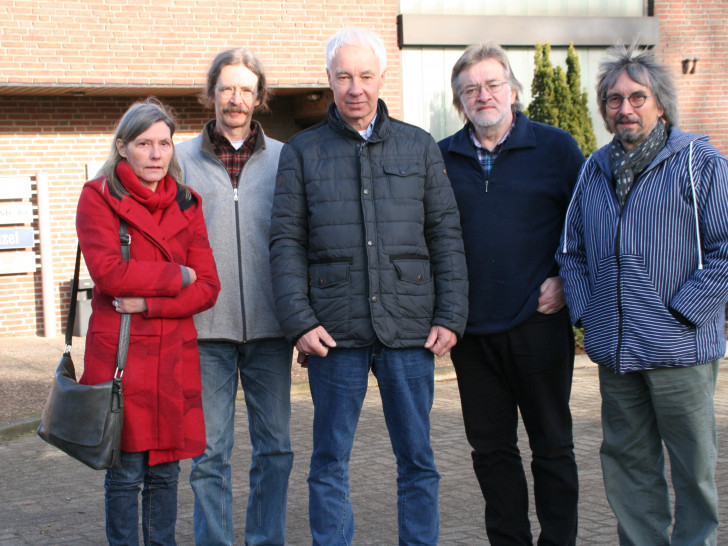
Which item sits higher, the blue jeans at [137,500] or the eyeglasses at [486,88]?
the eyeglasses at [486,88]

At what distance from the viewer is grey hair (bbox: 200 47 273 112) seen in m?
3.97

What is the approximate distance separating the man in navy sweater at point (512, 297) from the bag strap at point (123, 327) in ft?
4.79

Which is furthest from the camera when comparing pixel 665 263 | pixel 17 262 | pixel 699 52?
pixel 699 52

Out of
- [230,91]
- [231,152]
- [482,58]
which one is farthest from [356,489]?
[482,58]

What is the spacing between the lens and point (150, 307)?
3.64 m

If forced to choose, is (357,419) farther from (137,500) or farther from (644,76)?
(644,76)

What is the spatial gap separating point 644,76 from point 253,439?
2.36 metres

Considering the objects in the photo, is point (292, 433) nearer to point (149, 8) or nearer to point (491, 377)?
point (491, 377)

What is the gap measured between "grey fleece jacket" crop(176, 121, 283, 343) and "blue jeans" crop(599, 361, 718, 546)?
1547mm

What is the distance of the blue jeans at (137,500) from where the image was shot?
367 centimetres

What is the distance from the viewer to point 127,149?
12.3 feet

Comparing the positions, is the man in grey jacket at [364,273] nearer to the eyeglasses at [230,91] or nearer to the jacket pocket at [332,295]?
the jacket pocket at [332,295]

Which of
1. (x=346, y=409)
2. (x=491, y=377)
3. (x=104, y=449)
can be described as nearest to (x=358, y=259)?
(x=346, y=409)

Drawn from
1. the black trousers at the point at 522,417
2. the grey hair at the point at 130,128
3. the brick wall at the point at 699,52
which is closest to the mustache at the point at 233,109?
the grey hair at the point at 130,128
